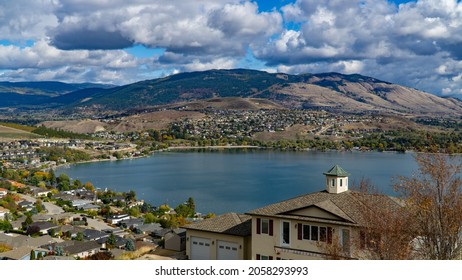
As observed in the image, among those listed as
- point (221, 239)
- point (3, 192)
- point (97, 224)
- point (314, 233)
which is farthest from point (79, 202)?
point (314, 233)

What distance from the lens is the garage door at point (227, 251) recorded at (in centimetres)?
749

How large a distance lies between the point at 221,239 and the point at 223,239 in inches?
1.5

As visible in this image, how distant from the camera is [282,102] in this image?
164 metres

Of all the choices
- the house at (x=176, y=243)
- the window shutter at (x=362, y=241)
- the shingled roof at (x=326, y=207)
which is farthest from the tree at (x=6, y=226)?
the window shutter at (x=362, y=241)

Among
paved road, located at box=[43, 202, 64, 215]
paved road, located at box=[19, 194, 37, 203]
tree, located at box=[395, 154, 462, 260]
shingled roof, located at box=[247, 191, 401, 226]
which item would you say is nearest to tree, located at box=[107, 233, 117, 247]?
paved road, located at box=[43, 202, 64, 215]

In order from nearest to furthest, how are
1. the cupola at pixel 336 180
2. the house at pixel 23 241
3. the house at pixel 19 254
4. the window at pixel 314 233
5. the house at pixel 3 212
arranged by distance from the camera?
1. the window at pixel 314 233
2. the cupola at pixel 336 180
3. the house at pixel 19 254
4. the house at pixel 23 241
5. the house at pixel 3 212

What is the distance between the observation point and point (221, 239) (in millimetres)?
7594

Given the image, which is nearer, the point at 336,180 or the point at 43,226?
the point at 336,180

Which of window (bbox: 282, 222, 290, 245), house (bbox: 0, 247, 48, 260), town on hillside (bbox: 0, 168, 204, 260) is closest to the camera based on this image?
Answer: window (bbox: 282, 222, 290, 245)

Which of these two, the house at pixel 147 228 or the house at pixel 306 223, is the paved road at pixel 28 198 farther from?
the house at pixel 306 223

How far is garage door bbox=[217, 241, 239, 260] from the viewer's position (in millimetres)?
7490

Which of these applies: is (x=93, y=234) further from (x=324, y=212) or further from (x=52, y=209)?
(x=324, y=212)

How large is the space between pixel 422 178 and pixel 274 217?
2723mm

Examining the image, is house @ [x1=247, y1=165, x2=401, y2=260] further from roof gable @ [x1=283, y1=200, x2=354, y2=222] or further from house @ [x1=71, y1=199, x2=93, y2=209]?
house @ [x1=71, y1=199, x2=93, y2=209]
